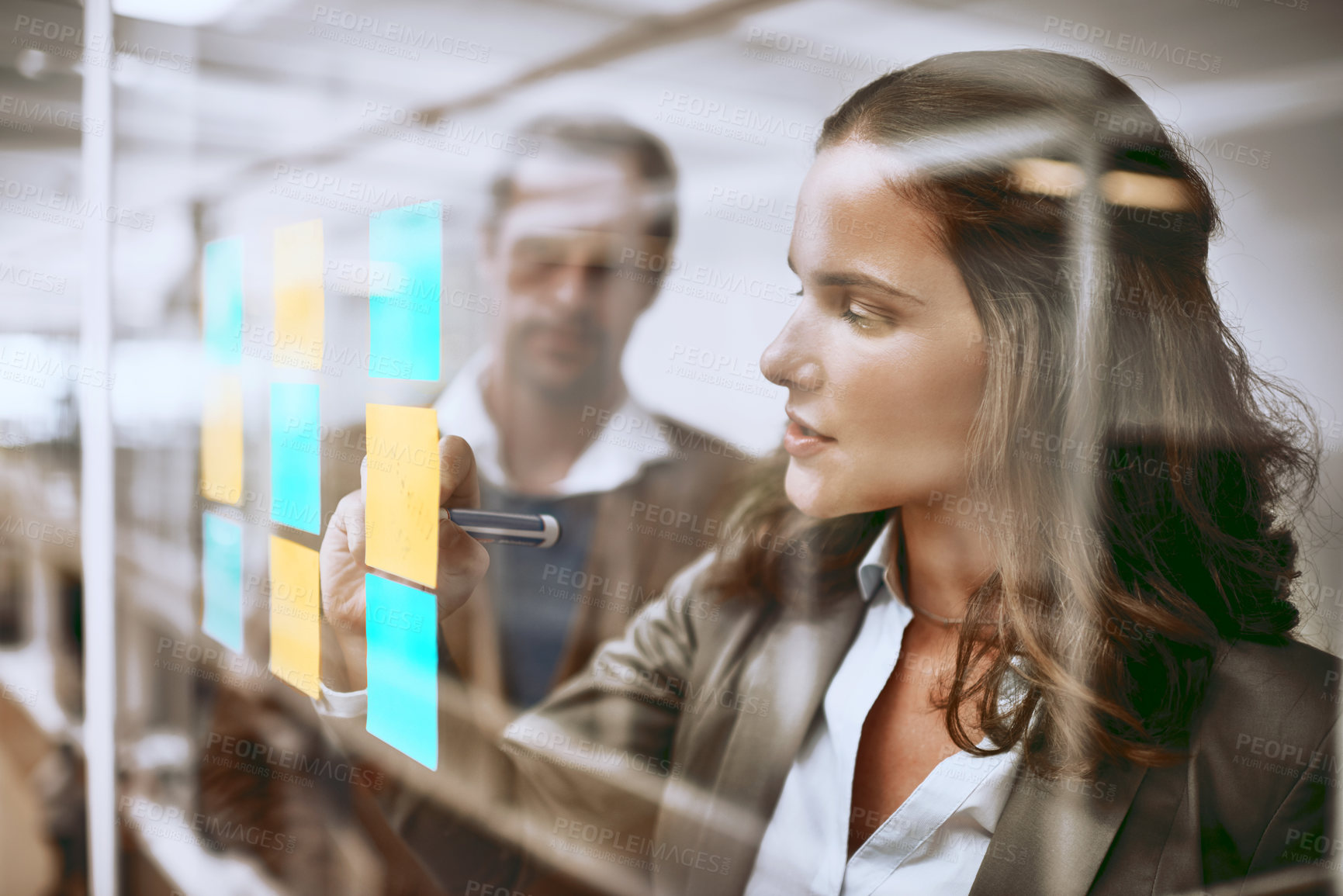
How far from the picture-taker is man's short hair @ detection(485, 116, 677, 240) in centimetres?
107

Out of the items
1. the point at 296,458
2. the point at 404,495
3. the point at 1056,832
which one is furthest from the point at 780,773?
the point at 296,458

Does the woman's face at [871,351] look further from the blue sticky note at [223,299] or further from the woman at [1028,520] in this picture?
the blue sticky note at [223,299]

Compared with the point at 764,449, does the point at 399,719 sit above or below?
below

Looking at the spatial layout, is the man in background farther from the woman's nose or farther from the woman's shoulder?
the woman's shoulder

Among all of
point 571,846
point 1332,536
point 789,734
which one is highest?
point 1332,536

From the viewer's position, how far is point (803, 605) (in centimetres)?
98

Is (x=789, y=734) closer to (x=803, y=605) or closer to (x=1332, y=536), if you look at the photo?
(x=803, y=605)

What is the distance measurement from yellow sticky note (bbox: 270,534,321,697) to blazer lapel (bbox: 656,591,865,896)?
0.69 meters

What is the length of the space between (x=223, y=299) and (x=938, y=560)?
134cm

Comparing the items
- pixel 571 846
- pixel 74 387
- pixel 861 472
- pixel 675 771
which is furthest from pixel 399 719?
pixel 74 387

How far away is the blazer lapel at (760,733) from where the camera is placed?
0.95m

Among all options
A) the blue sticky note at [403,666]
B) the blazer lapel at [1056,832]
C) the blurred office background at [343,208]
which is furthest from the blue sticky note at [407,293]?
the blazer lapel at [1056,832]

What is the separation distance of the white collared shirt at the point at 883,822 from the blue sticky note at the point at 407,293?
2.36 feet

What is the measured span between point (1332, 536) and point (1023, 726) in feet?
1.02
